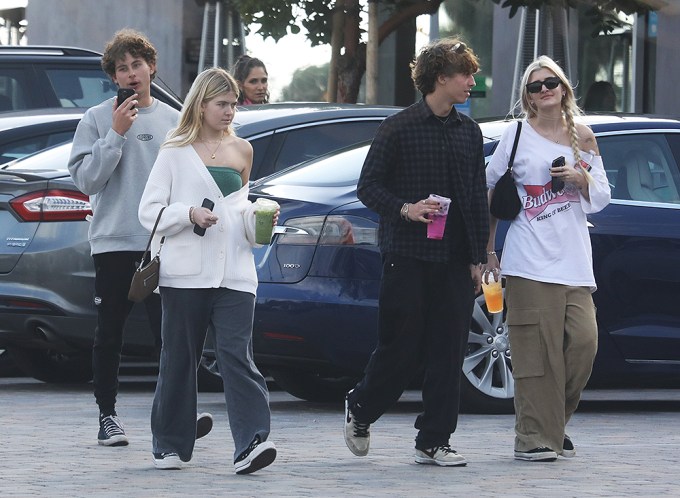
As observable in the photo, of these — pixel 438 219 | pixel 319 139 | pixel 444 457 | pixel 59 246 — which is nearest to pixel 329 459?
pixel 444 457

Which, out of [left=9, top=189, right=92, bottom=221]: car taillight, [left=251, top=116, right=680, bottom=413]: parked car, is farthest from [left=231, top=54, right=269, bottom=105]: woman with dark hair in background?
[left=251, top=116, right=680, bottom=413]: parked car

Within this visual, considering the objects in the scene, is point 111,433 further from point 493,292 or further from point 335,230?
point 493,292

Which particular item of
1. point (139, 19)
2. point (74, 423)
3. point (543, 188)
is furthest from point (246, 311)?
point (139, 19)

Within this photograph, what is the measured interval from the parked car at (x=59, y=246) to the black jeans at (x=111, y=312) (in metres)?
1.74

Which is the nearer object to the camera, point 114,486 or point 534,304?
point 114,486

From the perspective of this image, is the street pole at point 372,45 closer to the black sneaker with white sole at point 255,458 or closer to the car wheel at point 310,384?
the car wheel at point 310,384

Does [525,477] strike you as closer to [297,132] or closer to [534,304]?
[534,304]

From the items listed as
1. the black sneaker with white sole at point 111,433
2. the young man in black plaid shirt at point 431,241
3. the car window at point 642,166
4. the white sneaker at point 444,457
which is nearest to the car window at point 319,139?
the car window at point 642,166

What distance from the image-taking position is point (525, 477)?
691 cm

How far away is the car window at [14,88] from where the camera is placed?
43.4 feet

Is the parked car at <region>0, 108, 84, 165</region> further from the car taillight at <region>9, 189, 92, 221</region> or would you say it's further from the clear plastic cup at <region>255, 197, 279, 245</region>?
the clear plastic cup at <region>255, 197, 279, 245</region>

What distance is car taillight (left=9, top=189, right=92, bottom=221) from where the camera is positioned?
385 inches

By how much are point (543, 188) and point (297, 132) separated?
117 inches

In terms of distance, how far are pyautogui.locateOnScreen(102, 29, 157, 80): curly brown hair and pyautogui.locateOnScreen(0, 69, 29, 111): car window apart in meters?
5.42
